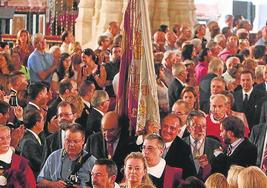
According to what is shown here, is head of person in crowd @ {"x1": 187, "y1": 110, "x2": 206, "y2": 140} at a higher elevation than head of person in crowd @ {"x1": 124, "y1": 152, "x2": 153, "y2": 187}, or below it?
higher

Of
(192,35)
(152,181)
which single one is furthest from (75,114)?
(192,35)

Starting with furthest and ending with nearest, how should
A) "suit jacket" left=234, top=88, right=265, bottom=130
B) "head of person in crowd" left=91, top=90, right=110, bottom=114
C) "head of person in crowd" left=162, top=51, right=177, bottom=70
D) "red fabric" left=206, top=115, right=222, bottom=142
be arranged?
"head of person in crowd" left=162, top=51, right=177, bottom=70 → "suit jacket" left=234, top=88, right=265, bottom=130 → "head of person in crowd" left=91, top=90, right=110, bottom=114 → "red fabric" left=206, top=115, right=222, bottom=142

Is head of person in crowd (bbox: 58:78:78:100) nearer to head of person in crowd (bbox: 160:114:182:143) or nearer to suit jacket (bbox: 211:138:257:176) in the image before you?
head of person in crowd (bbox: 160:114:182:143)

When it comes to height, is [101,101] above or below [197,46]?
below

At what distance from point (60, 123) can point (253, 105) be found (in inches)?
140

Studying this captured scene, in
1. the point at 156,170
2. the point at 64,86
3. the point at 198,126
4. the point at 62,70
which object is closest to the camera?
the point at 156,170

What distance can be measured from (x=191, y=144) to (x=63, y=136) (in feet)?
4.30

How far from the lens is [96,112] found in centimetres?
1445

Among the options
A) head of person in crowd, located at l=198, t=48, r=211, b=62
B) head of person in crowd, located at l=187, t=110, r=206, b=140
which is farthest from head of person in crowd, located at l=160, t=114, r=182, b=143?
head of person in crowd, located at l=198, t=48, r=211, b=62

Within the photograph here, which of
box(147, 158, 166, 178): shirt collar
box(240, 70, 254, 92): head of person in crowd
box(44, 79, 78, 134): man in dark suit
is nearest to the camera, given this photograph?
box(147, 158, 166, 178): shirt collar

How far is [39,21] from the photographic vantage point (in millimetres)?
29922

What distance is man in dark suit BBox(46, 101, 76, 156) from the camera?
13055 mm

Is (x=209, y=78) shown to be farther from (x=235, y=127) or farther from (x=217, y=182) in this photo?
(x=217, y=182)

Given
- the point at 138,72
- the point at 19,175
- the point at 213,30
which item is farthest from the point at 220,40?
the point at 19,175
